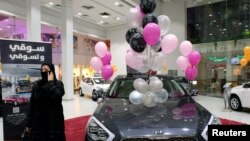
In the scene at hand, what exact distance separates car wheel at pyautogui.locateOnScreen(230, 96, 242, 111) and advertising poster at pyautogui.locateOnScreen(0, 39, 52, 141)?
6131mm

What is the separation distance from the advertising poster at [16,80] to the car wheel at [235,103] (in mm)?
6131

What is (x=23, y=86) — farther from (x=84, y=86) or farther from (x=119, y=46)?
(x=119, y=46)

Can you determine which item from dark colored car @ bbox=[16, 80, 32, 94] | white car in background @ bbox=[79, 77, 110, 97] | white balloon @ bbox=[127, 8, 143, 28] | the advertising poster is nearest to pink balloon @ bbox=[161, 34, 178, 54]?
white balloon @ bbox=[127, 8, 143, 28]

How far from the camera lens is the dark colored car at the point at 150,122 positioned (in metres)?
2.69

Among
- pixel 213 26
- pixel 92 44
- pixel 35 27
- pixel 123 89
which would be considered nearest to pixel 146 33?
pixel 123 89

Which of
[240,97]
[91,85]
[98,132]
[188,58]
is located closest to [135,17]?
[98,132]

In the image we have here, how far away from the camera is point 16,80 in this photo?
4609 millimetres

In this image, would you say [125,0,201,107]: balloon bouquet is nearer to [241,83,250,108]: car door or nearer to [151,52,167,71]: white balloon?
[151,52,167,71]: white balloon

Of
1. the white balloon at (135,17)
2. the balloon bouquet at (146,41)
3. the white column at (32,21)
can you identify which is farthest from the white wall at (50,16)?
the balloon bouquet at (146,41)

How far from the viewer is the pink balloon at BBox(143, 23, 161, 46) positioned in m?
4.73

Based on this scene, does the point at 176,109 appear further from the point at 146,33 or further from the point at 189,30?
the point at 189,30

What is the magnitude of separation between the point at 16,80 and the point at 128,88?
78.4 inches

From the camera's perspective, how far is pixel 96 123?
9.83ft

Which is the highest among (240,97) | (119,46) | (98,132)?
(119,46)
